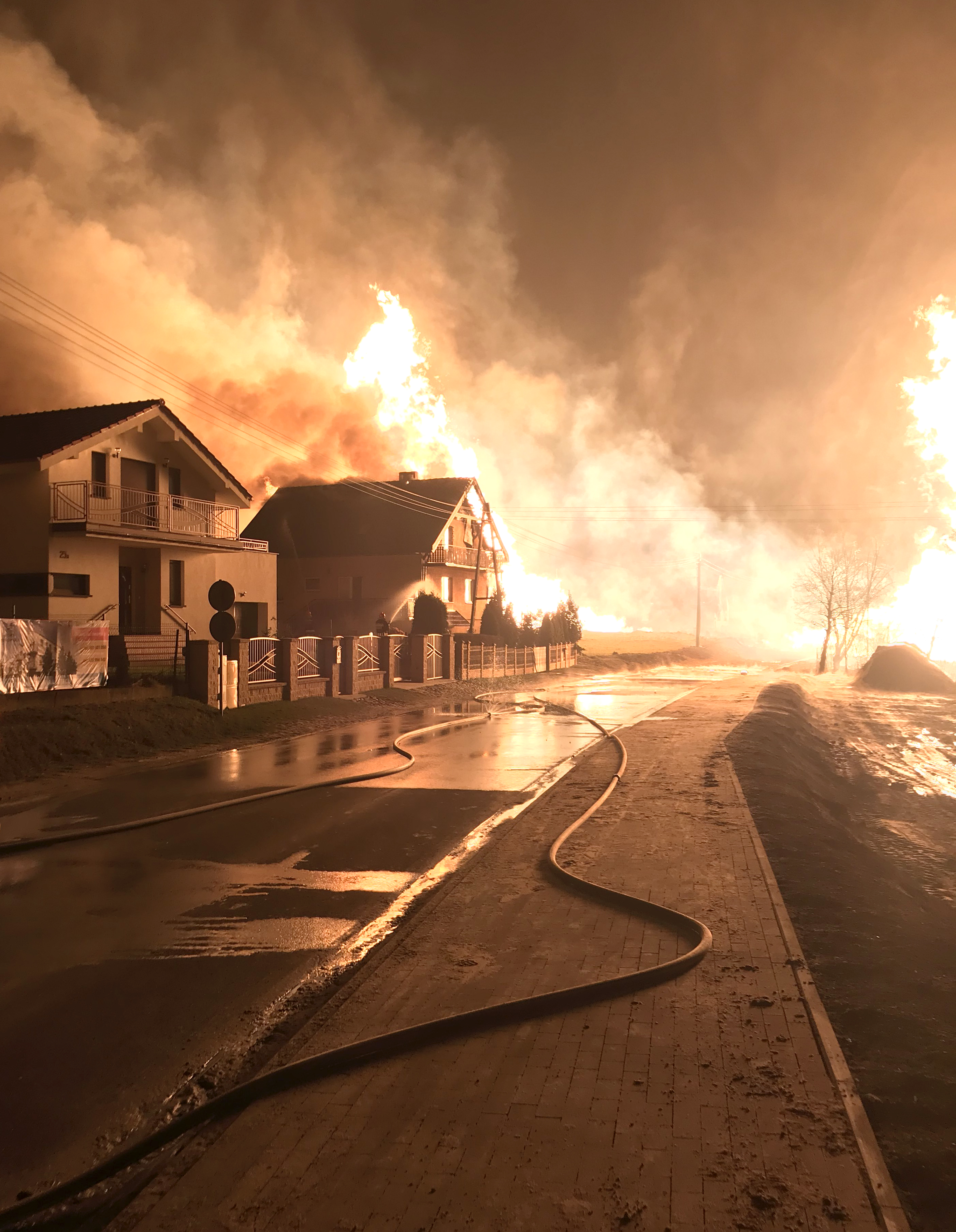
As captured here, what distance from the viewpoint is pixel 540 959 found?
5.75 metres

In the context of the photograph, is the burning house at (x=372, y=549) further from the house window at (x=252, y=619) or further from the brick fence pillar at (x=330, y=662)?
the brick fence pillar at (x=330, y=662)

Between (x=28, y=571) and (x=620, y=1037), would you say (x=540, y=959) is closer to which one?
(x=620, y=1037)

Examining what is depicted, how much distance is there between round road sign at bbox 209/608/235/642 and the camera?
18.8 meters

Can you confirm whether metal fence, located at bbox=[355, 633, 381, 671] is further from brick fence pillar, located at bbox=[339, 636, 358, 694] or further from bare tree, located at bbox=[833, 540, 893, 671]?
bare tree, located at bbox=[833, 540, 893, 671]

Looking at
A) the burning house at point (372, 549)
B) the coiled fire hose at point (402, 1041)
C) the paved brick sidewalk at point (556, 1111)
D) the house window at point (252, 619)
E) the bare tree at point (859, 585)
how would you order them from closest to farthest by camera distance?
the paved brick sidewalk at point (556, 1111) < the coiled fire hose at point (402, 1041) < the house window at point (252, 619) < the burning house at point (372, 549) < the bare tree at point (859, 585)

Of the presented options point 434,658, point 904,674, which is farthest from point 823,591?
point 434,658

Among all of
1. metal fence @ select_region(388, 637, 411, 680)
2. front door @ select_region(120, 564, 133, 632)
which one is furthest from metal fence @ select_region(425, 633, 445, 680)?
front door @ select_region(120, 564, 133, 632)

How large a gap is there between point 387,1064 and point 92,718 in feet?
43.2

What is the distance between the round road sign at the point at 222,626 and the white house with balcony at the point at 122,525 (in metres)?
6.77

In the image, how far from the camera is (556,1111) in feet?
12.8

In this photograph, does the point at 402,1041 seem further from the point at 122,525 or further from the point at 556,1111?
the point at 122,525

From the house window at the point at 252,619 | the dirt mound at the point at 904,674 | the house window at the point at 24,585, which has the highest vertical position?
the house window at the point at 24,585

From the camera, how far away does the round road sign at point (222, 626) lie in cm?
1883

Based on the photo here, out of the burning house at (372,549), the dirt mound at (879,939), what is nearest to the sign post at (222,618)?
the dirt mound at (879,939)
